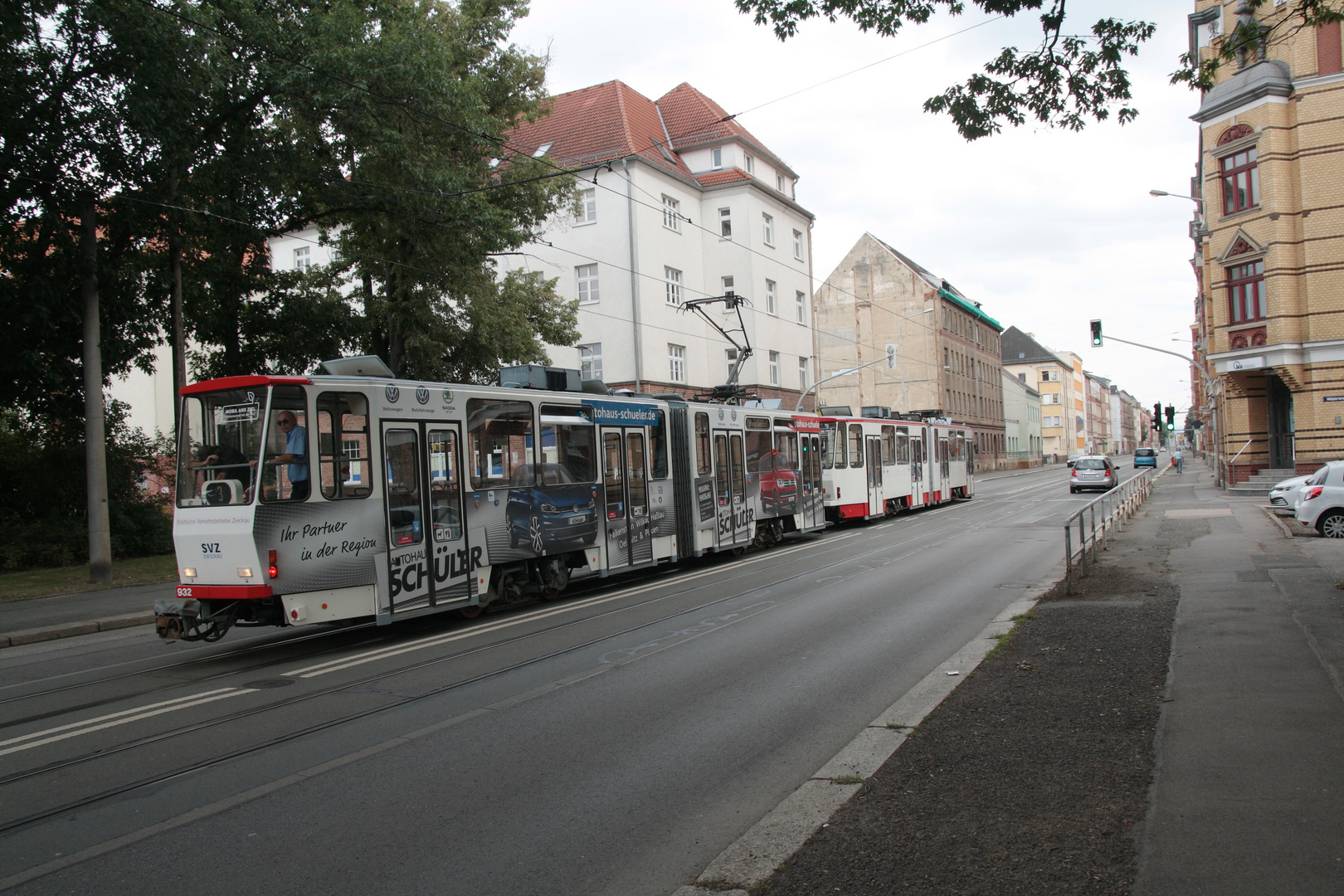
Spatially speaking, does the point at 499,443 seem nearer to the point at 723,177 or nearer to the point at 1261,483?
the point at 1261,483

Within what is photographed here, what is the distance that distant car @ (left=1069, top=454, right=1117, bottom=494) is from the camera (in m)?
37.5

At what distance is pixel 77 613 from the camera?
45.3ft

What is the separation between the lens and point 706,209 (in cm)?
4194

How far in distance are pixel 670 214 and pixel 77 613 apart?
28487mm

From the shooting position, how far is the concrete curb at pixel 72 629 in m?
11.9

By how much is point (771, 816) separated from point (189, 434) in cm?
794

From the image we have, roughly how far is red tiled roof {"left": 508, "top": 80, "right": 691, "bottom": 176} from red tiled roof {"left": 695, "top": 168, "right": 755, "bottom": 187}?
0.92m

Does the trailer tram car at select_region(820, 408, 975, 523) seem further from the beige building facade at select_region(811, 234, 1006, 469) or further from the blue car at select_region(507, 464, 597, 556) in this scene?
the beige building facade at select_region(811, 234, 1006, 469)

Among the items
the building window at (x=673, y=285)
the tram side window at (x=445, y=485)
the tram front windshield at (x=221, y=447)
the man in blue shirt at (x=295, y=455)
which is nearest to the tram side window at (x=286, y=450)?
the man in blue shirt at (x=295, y=455)

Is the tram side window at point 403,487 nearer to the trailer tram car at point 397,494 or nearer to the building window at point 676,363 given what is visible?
the trailer tram car at point 397,494

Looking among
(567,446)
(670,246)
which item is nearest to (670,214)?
(670,246)

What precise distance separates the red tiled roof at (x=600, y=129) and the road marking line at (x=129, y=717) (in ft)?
102

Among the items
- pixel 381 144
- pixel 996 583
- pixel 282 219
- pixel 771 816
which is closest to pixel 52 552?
pixel 282 219

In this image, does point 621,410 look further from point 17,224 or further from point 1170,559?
point 17,224
